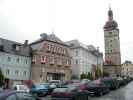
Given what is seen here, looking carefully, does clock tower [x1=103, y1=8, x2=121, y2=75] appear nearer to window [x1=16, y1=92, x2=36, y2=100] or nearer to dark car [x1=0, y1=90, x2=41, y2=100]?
window [x1=16, y1=92, x2=36, y2=100]

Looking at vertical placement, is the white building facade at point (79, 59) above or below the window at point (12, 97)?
above

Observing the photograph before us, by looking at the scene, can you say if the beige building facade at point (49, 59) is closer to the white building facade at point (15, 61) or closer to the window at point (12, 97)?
the white building facade at point (15, 61)

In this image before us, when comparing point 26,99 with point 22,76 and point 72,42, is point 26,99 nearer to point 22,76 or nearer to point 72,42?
point 22,76

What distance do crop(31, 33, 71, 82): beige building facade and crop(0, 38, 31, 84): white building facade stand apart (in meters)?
1.71

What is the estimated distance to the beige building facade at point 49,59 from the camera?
4900 cm

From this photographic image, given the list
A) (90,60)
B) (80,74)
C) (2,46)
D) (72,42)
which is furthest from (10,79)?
(90,60)

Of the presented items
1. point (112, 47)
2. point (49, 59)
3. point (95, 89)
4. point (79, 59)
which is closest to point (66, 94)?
point (95, 89)

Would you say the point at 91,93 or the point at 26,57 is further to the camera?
the point at 26,57

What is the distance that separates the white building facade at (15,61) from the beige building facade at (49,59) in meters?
1.71

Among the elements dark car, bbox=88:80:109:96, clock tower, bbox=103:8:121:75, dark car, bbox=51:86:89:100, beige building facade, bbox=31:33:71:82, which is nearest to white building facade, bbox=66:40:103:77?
beige building facade, bbox=31:33:71:82

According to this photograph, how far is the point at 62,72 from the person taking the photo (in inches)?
2178

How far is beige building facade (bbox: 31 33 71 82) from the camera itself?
49.0 meters

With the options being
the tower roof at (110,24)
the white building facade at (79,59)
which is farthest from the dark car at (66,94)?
the tower roof at (110,24)

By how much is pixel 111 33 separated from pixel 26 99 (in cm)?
8899
